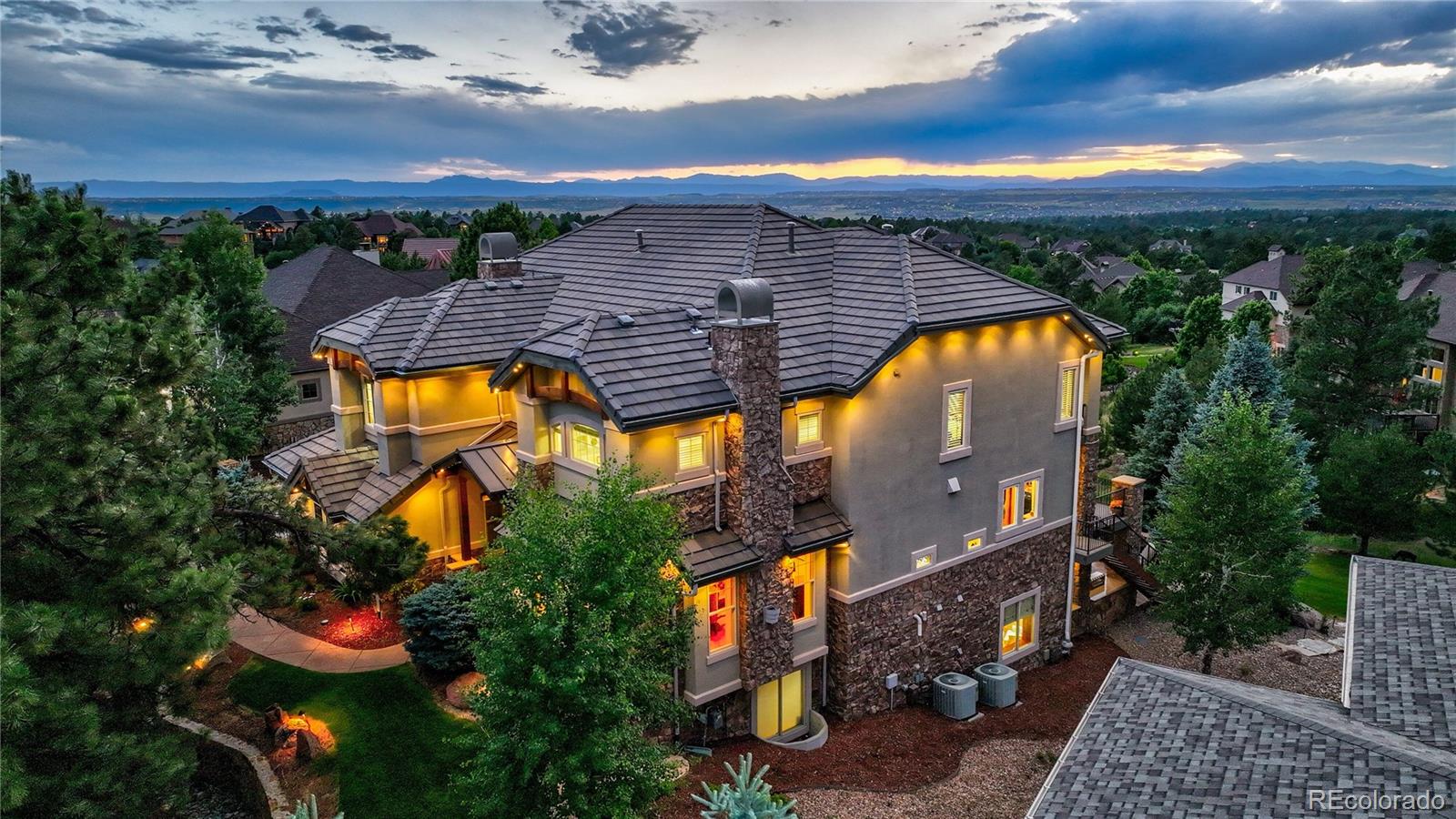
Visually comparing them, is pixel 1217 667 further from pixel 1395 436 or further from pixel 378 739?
pixel 378 739

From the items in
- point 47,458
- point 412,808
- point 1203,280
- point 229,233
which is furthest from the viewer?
point 1203,280

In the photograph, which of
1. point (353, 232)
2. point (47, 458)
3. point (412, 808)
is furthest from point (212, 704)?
point (353, 232)

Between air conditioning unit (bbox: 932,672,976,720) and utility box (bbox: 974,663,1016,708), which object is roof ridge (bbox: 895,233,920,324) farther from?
utility box (bbox: 974,663,1016,708)

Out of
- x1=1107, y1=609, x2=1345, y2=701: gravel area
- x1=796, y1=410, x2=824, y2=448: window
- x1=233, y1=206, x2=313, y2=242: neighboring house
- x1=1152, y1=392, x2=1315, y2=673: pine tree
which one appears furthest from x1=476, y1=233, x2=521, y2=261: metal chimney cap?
x1=233, y1=206, x2=313, y2=242: neighboring house

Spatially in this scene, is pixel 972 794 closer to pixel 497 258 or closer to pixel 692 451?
pixel 692 451

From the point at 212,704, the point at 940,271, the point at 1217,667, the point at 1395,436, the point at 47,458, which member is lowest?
the point at 1217,667

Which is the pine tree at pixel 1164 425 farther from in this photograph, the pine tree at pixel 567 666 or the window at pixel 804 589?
the pine tree at pixel 567 666

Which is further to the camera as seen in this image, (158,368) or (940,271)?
(940,271)
